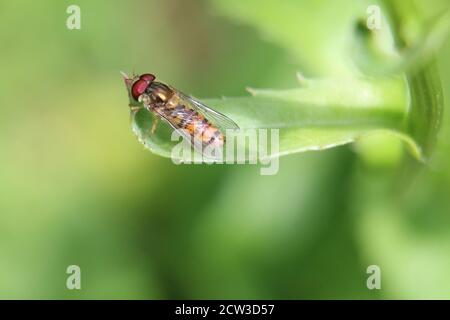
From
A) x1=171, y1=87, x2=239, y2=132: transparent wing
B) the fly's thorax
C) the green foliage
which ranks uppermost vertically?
the fly's thorax

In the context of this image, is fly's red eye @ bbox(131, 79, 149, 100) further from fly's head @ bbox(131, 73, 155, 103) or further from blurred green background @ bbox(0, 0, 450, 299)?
blurred green background @ bbox(0, 0, 450, 299)

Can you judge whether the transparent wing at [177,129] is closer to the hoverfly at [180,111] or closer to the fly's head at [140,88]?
the hoverfly at [180,111]

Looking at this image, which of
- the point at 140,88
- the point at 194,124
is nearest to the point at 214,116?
the point at 194,124

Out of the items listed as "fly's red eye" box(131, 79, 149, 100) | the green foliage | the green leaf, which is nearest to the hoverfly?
"fly's red eye" box(131, 79, 149, 100)

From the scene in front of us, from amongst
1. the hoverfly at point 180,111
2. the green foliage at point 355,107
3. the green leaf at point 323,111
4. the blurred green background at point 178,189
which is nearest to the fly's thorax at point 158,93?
the hoverfly at point 180,111

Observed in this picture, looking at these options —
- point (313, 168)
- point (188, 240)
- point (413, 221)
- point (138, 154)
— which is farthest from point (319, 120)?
point (138, 154)

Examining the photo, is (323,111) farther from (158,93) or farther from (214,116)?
(158,93)

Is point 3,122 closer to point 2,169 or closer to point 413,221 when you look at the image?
point 2,169

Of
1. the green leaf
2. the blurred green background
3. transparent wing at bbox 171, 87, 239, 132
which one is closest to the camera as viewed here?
the green leaf
